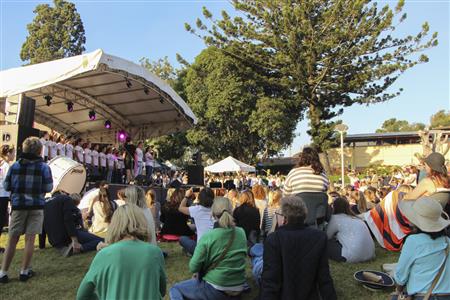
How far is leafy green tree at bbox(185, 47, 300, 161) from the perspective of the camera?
28500 mm

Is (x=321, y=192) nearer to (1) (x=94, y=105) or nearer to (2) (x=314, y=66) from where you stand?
(1) (x=94, y=105)

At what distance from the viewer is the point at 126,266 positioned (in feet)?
7.46

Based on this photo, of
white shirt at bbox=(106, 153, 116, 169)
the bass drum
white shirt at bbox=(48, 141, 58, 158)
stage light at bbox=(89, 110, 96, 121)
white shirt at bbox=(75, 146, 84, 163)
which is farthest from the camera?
stage light at bbox=(89, 110, 96, 121)

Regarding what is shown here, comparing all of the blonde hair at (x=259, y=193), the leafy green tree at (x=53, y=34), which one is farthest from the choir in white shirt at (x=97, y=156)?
the leafy green tree at (x=53, y=34)

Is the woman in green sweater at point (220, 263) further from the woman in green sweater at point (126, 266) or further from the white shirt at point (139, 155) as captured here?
the white shirt at point (139, 155)

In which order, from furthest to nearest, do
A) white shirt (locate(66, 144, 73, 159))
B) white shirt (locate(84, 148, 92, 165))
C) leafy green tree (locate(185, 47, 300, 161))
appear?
leafy green tree (locate(185, 47, 300, 161)) → white shirt (locate(84, 148, 92, 165)) → white shirt (locate(66, 144, 73, 159))

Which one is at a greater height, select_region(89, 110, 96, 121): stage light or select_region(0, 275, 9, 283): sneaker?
select_region(89, 110, 96, 121): stage light

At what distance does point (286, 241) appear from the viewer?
3.04m

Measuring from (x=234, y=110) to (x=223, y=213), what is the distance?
86.3 feet

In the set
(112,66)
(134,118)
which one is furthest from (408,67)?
(112,66)

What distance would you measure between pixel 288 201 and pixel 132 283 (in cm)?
140

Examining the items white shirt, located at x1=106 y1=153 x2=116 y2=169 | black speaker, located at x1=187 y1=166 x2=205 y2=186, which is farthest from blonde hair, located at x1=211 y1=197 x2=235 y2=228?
black speaker, located at x1=187 y1=166 x2=205 y2=186

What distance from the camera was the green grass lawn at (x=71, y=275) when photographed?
453 cm

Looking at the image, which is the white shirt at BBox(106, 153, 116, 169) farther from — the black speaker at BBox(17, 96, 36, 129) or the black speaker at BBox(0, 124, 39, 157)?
→ the black speaker at BBox(0, 124, 39, 157)
